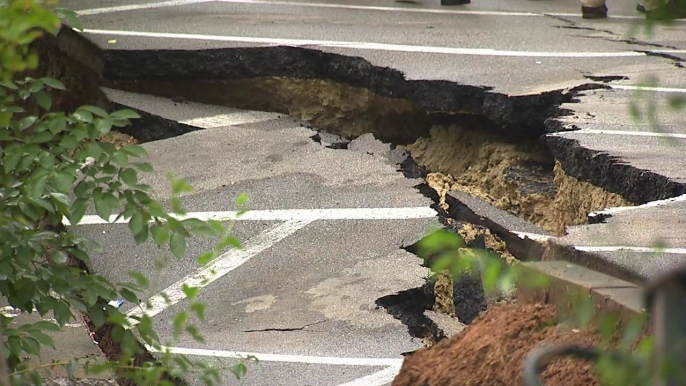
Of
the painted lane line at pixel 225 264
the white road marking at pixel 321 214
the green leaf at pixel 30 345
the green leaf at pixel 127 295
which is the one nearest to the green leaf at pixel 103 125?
the green leaf at pixel 127 295

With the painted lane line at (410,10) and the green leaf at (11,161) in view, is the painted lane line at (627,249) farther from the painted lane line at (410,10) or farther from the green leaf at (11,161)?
the painted lane line at (410,10)

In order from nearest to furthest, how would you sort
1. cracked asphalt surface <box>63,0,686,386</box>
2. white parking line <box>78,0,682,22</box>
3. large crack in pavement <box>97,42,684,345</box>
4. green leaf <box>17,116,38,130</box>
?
green leaf <box>17,116,38,130</box> → cracked asphalt surface <box>63,0,686,386</box> → large crack in pavement <box>97,42,684,345</box> → white parking line <box>78,0,682,22</box>

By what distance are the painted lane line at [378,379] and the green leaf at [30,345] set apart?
143cm

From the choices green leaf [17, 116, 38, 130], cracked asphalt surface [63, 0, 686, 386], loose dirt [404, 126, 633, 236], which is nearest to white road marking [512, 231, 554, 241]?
loose dirt [404, 126, 633, 236]

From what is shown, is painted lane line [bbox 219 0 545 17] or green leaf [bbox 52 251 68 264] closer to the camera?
green leaf [bbox 52 251 68 264]

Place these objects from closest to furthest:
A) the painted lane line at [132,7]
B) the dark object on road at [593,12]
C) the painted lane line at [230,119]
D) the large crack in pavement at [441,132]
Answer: the large crack in pavement at [441,132] → the painted lane line at [230,119] → the painted lane line at [132,7] → the dark object on road at [593,12]

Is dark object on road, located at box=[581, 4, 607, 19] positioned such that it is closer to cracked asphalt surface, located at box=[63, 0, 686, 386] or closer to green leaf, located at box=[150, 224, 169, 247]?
cracked asphalt surface, located at box=[63, 0, 686, 386]

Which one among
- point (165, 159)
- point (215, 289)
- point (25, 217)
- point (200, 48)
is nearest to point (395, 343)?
point (215, 289)

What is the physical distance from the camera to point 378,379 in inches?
155

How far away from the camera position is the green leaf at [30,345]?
2.79 metres

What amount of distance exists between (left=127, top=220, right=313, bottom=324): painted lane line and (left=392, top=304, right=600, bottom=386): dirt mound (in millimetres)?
2050

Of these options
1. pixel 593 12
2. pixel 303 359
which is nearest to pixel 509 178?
pixel 303 359

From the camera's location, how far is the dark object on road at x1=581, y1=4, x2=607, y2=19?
951 cm

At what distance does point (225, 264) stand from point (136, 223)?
2306 mm
